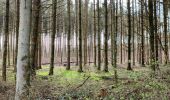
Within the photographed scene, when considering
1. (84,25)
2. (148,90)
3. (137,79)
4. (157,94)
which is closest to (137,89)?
(148,90)

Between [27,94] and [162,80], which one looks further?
[162,80]

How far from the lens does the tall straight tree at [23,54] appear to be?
825 cm

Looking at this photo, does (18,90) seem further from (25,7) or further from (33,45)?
(33,45)

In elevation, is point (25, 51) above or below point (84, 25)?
below

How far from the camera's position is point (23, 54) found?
823 centimetres

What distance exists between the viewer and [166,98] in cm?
719

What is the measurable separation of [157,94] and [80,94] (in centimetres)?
250

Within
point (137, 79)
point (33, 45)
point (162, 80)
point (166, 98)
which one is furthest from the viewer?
point (33, 45)

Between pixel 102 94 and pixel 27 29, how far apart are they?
9.18ft

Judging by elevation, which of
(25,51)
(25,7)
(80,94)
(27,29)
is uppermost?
(25,7)

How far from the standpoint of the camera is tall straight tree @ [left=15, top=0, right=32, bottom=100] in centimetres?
825

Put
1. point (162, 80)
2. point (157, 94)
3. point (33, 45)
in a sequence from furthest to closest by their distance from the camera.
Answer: point (33, 45) < point (162, 80) < point (157, 94)

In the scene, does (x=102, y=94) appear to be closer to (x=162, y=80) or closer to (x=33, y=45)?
(x=162, y=80)

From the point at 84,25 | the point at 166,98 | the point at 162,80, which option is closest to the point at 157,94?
the point at 166,98
